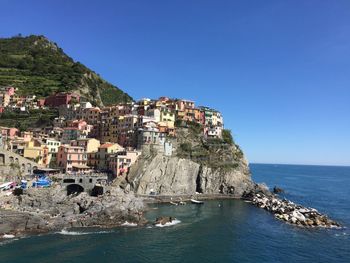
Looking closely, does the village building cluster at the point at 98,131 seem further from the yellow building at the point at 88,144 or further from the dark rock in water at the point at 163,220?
the dark rock in water at the point at 163,220

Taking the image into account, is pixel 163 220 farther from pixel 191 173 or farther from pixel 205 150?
pixel 205 150

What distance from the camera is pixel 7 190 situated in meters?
61.3

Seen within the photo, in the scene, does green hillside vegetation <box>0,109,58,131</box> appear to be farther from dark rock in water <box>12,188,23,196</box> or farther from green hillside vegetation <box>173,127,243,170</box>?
green hillside vegetation <box>173,127,243,170</box>

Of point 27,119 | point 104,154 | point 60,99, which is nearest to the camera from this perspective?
point 104,154

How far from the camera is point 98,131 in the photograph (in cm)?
10225

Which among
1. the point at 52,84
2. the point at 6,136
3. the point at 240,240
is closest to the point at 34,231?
the point at 240,240

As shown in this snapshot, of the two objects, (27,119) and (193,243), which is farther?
(27,119)

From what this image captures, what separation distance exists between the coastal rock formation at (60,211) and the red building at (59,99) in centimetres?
5404

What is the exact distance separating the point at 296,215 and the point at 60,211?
4471cm

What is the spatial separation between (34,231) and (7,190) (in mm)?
12346

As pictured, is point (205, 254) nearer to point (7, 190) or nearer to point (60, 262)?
point (60, 262)

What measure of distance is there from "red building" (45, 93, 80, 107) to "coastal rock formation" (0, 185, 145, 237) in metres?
54.0

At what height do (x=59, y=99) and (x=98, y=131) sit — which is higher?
(x=59, y=99)

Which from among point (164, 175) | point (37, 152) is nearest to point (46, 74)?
point (37, 152)
